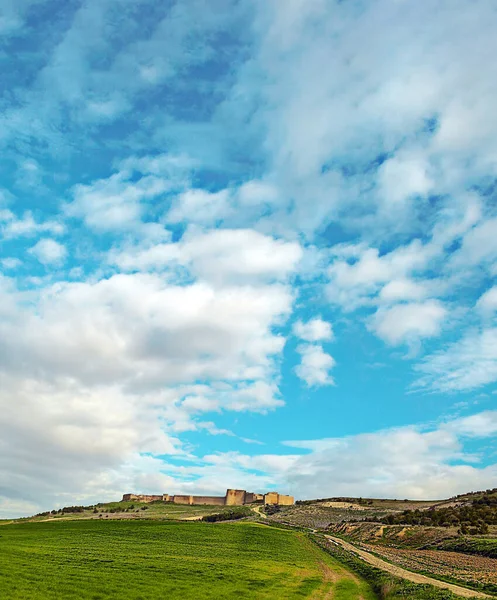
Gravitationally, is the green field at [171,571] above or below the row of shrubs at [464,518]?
below

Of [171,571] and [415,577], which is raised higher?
[171,571]

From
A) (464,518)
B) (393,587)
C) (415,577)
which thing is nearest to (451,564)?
(415,577)

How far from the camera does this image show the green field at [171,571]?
3456 cm

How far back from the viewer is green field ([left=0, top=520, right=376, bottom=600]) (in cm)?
3456

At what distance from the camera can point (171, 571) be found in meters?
44.4

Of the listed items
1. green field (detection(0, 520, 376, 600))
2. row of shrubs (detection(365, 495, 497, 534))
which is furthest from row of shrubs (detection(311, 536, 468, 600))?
row of shrubs (detection(365, 495, 497, 534))

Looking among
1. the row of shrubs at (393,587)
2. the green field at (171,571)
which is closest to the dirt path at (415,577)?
the row of shrubs at (393,587)

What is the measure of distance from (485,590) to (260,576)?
59.3 feet

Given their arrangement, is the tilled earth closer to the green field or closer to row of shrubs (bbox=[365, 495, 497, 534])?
the green field

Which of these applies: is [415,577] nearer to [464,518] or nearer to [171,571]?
[171,571]

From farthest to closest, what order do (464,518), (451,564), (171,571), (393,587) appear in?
(464,518) → (451,564) → (171,571) → (393,587)

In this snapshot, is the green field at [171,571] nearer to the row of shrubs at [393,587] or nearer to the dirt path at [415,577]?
the row of shrubs at [393,587]

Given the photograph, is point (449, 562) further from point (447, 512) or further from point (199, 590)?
point (447, 512)

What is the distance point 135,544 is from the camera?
70.9 meters
